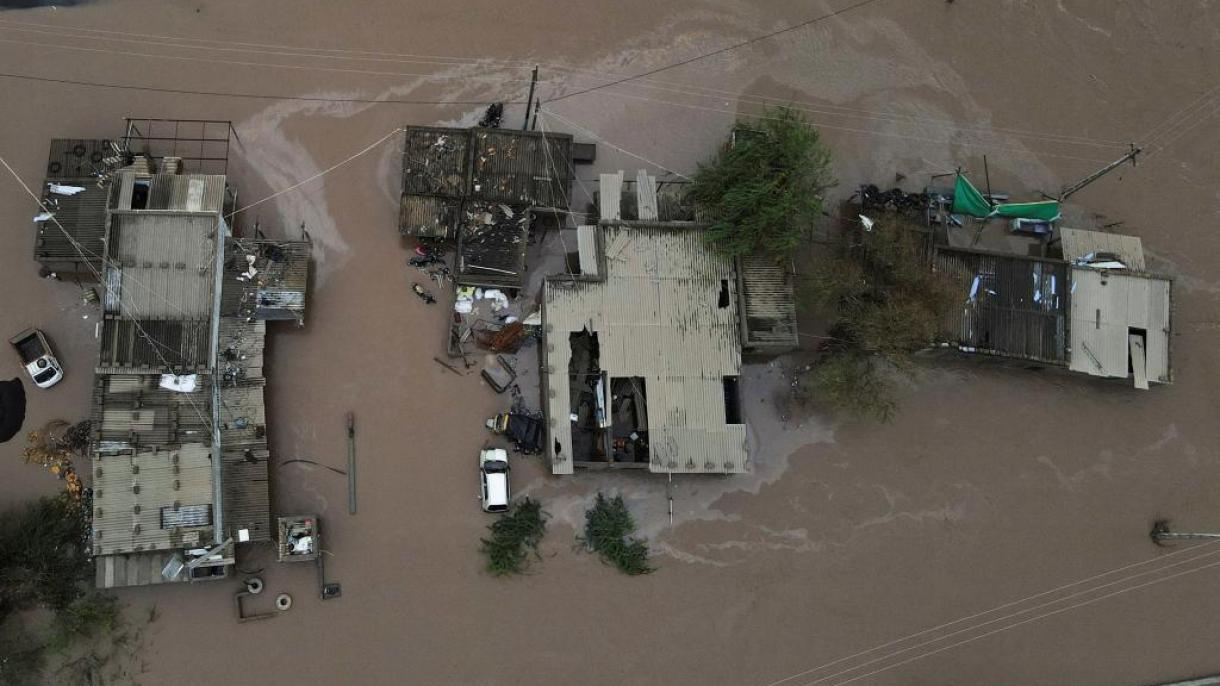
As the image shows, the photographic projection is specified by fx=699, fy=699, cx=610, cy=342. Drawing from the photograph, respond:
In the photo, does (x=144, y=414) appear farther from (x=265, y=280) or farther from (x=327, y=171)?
(x=327, y=171)

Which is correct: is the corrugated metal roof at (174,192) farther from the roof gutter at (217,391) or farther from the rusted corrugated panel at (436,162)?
the rusted corrugated panel at (436,162)

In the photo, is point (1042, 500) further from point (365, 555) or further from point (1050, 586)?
point (365, 555)

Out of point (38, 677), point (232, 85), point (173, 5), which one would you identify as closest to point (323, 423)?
point (38, 677)

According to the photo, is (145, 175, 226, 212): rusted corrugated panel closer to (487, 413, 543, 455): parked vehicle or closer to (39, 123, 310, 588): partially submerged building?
(39, 123, 310, 588): partially submerged building

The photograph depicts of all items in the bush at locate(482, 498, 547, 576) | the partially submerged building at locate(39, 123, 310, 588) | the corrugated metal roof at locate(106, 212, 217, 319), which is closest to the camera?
the partially submerged building at locate(39, 123, 310, 588)

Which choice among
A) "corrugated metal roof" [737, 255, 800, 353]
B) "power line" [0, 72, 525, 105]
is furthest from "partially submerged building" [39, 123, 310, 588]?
"corrugated metal roof" [737, 255, 800, 353]

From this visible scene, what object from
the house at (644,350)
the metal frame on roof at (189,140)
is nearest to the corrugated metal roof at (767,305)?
the house at (644,350)

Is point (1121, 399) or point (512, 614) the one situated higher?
point (1121, 399)

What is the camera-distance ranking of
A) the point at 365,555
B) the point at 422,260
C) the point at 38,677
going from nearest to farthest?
the point at 38,677 < the point at 365,555 < the point at 422,260
